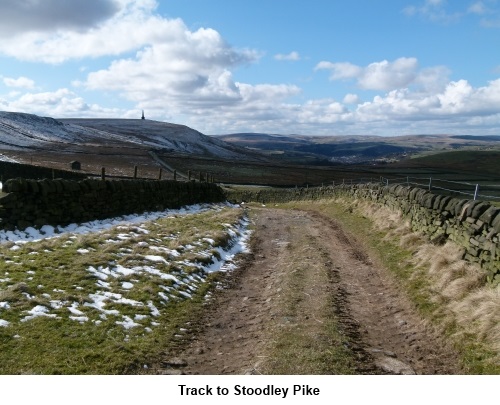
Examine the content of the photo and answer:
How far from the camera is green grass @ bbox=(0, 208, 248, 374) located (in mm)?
6766

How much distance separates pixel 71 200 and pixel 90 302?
27.9ft

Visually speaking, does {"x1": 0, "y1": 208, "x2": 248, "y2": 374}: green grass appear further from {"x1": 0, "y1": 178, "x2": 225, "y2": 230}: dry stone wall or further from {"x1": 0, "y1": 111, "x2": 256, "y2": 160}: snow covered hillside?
{"x1": 0, "y1": 111, "x2": 256, "y2": 160}: snow covered hillside

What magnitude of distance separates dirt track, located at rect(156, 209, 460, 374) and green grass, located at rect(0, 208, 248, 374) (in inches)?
27.5

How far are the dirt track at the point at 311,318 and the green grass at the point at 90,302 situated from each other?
2.29 feet

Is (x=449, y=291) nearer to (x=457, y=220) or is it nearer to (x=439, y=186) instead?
(x=457, y=220)

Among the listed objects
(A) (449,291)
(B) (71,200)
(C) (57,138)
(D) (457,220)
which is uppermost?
(C) (57,138)

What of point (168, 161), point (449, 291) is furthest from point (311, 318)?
point (168, 161)

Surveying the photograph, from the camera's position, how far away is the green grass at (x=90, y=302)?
266 inches

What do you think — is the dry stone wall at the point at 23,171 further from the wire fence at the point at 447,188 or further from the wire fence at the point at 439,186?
the wire fence at the point at 447,188

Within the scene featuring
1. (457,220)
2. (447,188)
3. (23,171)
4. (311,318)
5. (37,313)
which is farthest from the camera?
(447,188)

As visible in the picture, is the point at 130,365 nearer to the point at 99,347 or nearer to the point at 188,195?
the point at 99,347

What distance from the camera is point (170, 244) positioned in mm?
14367

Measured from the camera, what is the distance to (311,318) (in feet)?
30.0

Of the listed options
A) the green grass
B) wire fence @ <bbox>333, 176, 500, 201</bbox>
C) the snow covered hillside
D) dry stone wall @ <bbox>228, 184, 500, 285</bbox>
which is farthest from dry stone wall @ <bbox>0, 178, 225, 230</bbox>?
the snow covered hillside
